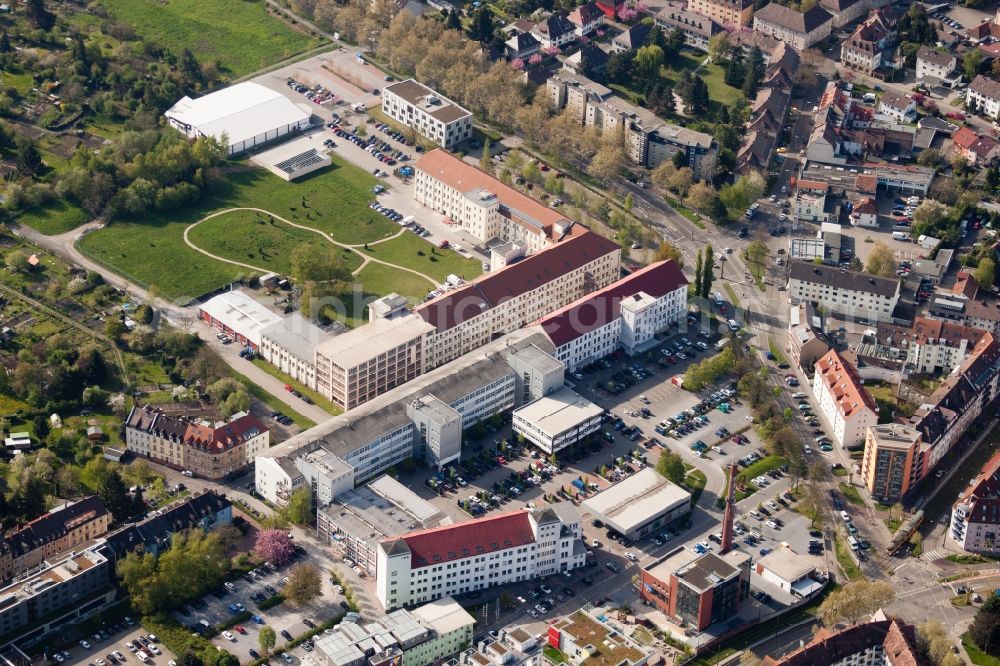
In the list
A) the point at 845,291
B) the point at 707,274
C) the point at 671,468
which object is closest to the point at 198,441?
the point at 671,468

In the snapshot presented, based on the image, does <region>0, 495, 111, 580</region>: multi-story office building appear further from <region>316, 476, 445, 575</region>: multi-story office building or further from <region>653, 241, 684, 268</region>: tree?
<region>653, 241, 684, 268</region>: tree

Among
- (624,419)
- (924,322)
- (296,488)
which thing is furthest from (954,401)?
(296,488)

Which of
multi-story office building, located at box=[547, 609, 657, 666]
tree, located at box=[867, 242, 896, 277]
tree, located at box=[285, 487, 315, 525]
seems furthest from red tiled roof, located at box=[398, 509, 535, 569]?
tree, located at box=[867, 242, 896, 277]

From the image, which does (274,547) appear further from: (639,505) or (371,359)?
(639,505)

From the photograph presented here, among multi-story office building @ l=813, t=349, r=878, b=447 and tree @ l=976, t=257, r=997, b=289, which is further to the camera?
tree @ l=976, t=257, r=997, b=289

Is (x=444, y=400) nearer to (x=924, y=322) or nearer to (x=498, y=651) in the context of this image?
(x=498, y=651)
